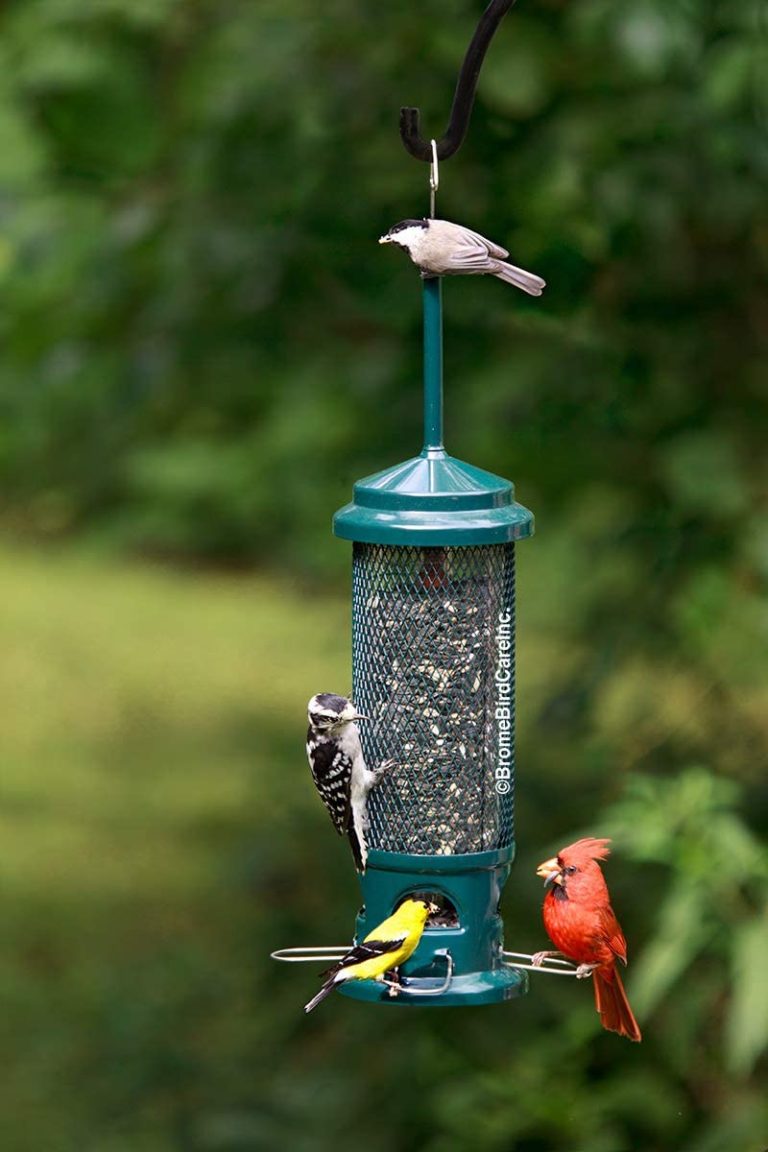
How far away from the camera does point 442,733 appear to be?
4535mm

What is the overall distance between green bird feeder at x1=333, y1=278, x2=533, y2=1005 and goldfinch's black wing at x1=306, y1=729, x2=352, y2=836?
88 mm

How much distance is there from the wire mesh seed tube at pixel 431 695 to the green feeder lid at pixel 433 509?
19 cm

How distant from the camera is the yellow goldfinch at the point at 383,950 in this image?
420 cm

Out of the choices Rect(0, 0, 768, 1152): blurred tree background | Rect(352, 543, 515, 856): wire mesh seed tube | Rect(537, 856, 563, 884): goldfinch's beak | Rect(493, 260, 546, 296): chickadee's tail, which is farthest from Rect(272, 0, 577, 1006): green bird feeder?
Rect(0, 0, 768, 1152): blurred tree background

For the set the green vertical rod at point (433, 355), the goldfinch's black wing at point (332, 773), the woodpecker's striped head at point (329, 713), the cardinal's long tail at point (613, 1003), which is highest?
the green vertical rod at point (433, 355)

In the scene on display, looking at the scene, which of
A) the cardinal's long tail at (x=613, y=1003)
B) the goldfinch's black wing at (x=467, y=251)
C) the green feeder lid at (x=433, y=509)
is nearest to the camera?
the goldfinch's black wing at (x=467, y=251)

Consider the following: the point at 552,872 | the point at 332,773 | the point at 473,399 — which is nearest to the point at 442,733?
the point at 332,773

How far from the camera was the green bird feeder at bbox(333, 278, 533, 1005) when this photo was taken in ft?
14.7

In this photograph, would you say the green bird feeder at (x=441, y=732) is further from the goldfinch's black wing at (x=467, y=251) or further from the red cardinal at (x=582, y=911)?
the goldfinch's black wing at (x=467, y=251)

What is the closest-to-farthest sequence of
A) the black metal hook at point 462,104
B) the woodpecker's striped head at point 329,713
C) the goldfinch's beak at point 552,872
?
the black metal hook at point 462,104
the woodpecker's striped head at point 329,713
the goldfinch's beak at point 552,872

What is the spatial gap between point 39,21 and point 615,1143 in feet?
12.2

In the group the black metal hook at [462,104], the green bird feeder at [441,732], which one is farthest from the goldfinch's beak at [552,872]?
the black metal hook at [462,104]

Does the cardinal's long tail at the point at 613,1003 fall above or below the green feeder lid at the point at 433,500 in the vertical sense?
below

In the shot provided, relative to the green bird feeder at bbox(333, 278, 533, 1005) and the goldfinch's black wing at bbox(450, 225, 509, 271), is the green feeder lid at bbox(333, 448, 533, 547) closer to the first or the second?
the green bird feeder at bbox(333, 278, 533, 1005)
